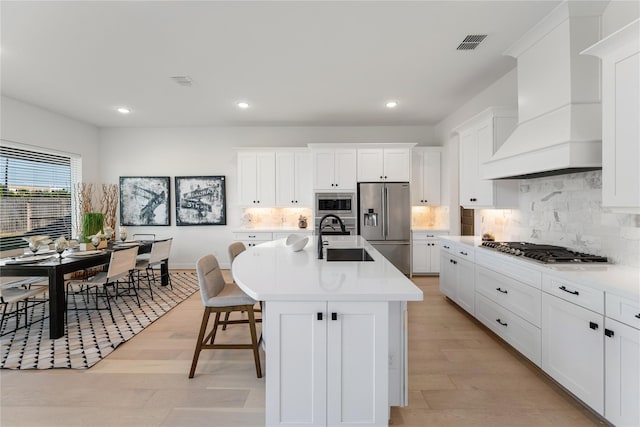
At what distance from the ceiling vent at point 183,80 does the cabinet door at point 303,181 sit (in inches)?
89.9

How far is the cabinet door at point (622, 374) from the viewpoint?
154cm

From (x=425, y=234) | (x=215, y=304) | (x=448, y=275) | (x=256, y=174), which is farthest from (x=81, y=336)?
(x=425, y=234)

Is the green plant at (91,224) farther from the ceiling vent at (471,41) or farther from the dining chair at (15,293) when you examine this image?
the ceiling vent at (471,41)

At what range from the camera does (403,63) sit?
332 cm

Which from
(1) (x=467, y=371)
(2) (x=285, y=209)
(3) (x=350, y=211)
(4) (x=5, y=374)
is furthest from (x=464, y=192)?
(4) (x=5, y=374)

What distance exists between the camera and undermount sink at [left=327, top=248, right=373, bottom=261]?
2785 millimetres

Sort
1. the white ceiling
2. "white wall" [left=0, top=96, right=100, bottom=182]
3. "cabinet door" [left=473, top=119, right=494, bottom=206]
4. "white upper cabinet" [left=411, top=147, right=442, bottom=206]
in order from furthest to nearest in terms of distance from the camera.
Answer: "white upper cabinet" [left=411, top=147, right=442, bottom=206] → "white wall" [left=0, top=96, right=100, bottom=182] → "cabinet door" [left=473, top=119, right=494, bottom=206] → the white ceiling

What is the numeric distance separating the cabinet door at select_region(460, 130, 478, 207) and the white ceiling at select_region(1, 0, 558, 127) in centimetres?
76

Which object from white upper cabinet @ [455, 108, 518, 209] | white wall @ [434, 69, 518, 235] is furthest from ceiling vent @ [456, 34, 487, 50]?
white wall @ [434, 69, 518, 235]

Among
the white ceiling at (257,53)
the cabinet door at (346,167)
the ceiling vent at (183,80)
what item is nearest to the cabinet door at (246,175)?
the white ceiling at (257,53)

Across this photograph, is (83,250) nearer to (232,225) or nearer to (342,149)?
(232,225)

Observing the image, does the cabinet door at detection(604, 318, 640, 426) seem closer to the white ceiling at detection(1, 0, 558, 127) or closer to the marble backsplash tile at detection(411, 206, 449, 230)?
the white ceiling at detection(1, 0, 558, 127)

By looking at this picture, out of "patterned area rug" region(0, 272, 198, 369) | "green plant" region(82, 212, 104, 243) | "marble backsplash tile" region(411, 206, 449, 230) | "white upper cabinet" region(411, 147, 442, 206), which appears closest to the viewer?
"patterned area rug" region(0, 272, 198, 369)

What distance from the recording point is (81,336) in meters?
3.05
